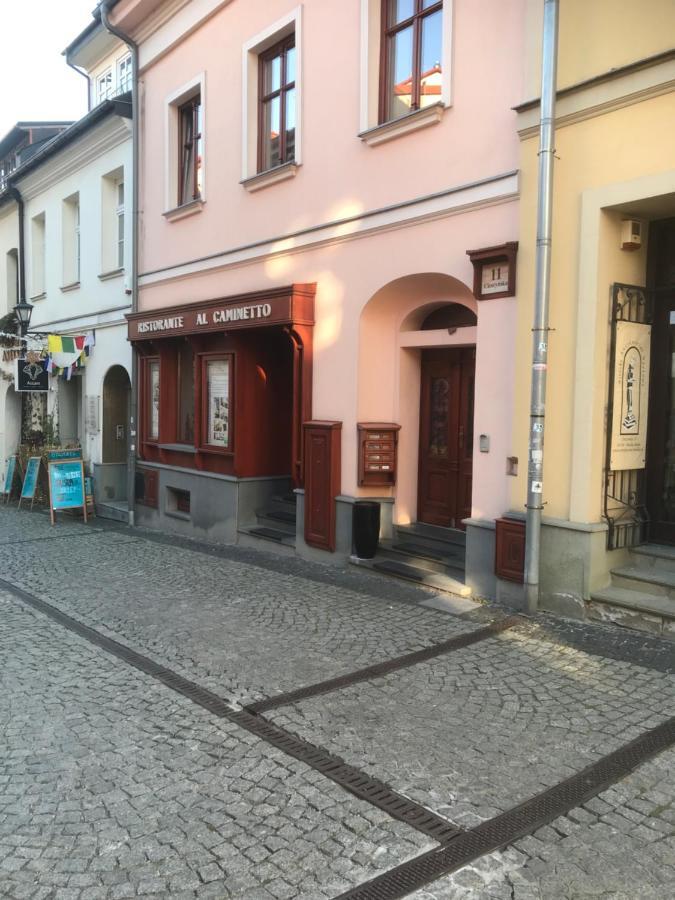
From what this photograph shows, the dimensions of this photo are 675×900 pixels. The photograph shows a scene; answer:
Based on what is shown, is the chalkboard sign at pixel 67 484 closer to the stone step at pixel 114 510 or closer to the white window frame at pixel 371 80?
the stone step at pixel 114 510

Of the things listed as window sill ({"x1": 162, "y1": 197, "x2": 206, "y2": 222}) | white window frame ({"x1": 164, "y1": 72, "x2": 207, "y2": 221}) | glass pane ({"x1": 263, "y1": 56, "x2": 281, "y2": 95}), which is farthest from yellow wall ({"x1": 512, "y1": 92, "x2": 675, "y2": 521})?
white window frame ({"x1": 164, "y1": 72, "x2": 207, "y2": 221})

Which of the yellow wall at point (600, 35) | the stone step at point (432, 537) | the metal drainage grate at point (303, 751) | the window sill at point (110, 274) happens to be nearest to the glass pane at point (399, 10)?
the yellow wall at point (600, 35)

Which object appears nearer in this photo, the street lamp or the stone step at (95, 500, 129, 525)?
the stone step at (95, 500, 129, 525)

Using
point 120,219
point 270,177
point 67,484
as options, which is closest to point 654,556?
point 270,177

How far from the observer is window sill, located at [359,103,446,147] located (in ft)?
24.2

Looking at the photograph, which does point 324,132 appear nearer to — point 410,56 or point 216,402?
point 410,56

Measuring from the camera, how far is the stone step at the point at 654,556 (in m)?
6.27

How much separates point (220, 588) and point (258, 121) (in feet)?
21.0

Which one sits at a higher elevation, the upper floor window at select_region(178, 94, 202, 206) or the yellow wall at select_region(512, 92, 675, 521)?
the upper floor window at select_region(178, 94, 202, 206)

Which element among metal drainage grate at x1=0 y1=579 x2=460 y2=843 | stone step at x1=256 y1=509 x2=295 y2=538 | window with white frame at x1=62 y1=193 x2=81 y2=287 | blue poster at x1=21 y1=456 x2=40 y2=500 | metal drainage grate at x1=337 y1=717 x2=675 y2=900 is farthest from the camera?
window with white frame at x1=62 y1=193 x2=81 y2=287

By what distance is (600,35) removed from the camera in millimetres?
6035

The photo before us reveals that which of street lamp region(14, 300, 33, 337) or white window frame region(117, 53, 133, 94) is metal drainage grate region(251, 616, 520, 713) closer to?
street lamp region(14, 300, 33, 337)

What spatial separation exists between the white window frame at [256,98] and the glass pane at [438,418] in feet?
10.8

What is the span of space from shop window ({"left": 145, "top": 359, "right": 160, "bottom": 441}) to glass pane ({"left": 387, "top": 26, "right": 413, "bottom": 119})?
6290mm
